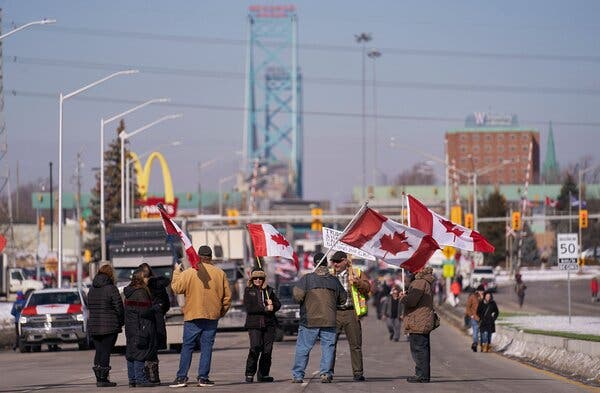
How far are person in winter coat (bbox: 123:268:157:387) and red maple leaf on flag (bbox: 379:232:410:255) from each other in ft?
12.2

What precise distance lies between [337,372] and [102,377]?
16.1ft

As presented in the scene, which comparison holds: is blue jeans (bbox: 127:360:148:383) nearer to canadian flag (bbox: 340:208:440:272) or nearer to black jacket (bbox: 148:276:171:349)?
black jacket (bbox: 148:276:171:349)

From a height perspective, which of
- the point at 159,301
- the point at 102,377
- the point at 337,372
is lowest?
the point at 337,372

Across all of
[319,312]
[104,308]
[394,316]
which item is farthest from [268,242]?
[394,316]

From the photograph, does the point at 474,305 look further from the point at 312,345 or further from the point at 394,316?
the point at 312,345

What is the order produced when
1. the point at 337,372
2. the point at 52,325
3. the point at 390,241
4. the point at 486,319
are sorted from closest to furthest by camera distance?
1. the point at 390,241
2. the point at 337,372
3. the point at 486,319
4. the point at 52,325

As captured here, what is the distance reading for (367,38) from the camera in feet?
398

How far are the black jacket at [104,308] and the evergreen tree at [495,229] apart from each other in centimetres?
10778

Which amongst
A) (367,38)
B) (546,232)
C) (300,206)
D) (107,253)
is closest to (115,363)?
(107,253)

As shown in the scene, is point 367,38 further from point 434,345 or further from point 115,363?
point 115,363

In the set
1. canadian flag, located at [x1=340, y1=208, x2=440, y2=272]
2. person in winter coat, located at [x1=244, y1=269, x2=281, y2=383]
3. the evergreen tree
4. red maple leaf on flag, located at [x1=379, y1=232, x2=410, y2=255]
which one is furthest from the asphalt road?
the evergreen tree

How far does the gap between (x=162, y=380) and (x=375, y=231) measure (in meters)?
4.06

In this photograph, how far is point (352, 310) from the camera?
20984mm

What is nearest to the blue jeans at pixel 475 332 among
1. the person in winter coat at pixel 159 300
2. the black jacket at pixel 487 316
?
the black jacket at pixel 487 316
